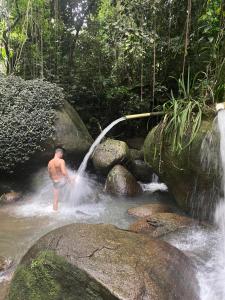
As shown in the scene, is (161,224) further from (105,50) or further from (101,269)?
(105,50)

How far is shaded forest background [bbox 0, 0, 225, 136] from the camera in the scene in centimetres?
801

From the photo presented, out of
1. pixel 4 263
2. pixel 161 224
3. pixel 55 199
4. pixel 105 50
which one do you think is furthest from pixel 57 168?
pixel 105 50

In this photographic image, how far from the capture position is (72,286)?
10.0 ft

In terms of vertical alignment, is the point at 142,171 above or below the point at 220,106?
below

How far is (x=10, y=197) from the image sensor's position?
7648 millimetres

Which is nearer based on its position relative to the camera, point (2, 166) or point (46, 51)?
point (2, 166)

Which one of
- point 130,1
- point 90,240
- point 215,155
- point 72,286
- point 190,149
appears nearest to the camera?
point 72,286

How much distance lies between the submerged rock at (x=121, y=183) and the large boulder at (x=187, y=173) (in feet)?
4.69

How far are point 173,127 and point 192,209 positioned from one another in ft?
5.14

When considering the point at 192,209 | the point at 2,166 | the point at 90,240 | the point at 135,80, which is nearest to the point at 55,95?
the point at 2,166

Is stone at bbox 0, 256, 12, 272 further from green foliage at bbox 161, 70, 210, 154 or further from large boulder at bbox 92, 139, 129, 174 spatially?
large boulder at bbox 92, 139, 129, 174

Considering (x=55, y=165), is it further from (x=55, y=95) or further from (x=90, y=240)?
(x=90, y=240)

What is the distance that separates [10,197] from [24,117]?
198 centimetres

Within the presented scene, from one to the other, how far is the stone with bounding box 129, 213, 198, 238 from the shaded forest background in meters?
3.58
